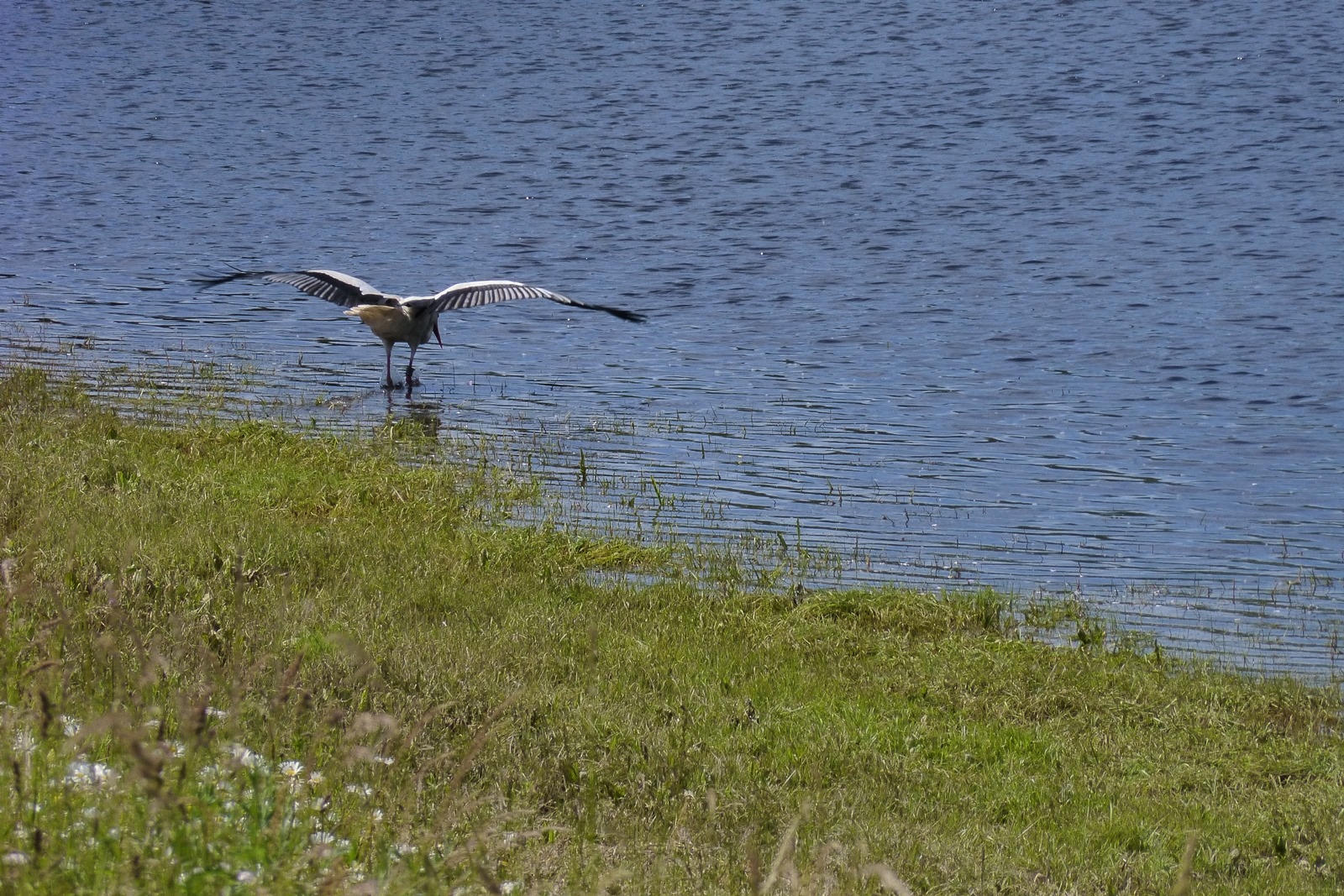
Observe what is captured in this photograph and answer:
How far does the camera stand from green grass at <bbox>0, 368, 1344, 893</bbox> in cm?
372

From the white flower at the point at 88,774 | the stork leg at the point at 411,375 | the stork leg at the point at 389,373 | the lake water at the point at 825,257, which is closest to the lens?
the white flower at the point at 88,774

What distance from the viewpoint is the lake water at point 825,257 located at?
11945 millimetres

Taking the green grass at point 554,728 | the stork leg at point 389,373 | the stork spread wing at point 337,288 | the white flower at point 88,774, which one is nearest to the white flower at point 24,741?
the green grass at point 554,728

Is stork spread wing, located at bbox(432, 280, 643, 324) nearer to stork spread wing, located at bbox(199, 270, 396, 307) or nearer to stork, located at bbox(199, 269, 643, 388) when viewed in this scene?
stork, located at bbox(199, 269, 643, 388)

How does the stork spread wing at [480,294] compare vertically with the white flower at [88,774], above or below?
below

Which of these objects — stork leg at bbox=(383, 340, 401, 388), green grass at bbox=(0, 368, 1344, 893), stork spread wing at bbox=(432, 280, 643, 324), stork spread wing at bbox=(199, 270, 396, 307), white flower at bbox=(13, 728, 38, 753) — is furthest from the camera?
stork spread wing at bbox=(199, 270, 396, 307)

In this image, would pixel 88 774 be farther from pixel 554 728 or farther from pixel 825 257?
pixel 825 257

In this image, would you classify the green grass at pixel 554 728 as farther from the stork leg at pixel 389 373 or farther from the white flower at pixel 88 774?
the stork leg at pixel 389 373

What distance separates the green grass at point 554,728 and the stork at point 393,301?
6495 mm

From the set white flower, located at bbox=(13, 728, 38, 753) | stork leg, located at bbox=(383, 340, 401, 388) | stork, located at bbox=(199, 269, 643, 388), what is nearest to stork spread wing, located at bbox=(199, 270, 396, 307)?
stork, located at bbox=(199, 269, 643, 388)

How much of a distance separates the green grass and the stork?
256 inches


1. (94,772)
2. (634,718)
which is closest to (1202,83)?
(634,718)

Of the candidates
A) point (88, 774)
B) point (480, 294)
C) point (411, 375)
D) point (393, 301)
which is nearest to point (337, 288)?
point (393, 301)

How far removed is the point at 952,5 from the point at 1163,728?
49.7 m
